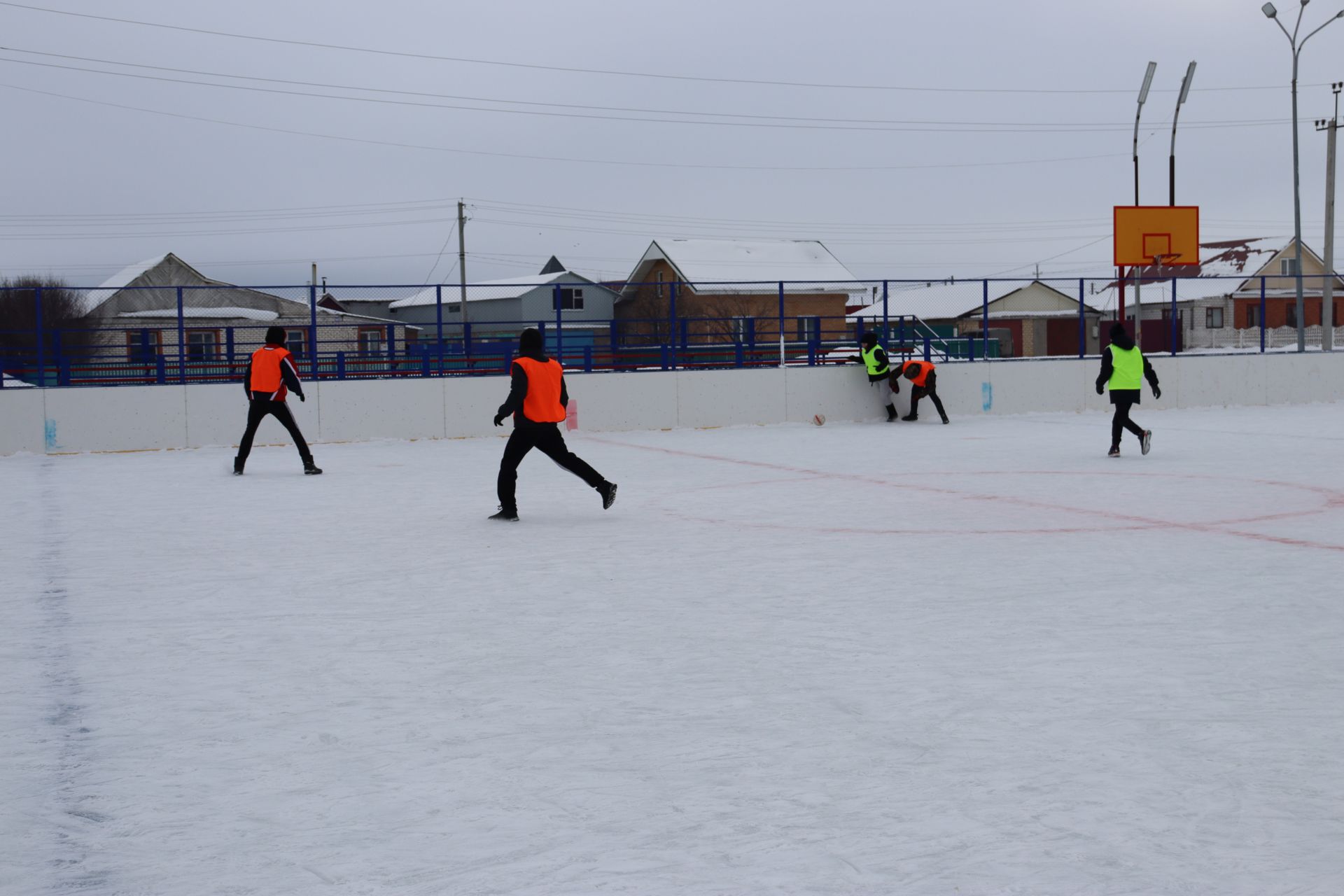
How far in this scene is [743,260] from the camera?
67000 millimetres

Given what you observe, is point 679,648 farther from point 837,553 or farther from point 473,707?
point 837,553

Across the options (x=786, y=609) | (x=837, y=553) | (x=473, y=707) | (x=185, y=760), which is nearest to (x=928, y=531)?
(x=837, y=553)

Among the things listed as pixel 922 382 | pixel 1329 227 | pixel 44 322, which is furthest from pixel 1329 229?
pixel 44 322

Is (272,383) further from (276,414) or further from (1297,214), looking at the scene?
(1297,214)

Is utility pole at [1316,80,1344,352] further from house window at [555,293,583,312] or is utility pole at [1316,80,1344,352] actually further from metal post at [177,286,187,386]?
house window at [555,293,583,312]

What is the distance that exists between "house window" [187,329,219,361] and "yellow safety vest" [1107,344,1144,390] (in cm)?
1464

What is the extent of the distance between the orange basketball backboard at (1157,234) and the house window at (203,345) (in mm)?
18349

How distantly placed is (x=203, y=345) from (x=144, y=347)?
3.67 feet

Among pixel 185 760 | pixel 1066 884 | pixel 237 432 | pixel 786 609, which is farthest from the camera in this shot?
pixel 237 432

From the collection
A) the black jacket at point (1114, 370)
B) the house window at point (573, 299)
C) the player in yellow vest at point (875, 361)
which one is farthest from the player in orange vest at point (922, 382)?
the house window at point (573, 299)

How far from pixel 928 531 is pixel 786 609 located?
3.13 m

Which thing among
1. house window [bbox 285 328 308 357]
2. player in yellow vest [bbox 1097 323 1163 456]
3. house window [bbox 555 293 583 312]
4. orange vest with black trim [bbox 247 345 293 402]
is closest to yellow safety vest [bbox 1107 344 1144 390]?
player in yellow vest [bbox 1097 323 1163 456]

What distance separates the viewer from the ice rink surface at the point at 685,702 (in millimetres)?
3617

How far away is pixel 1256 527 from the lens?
32.0 ft
